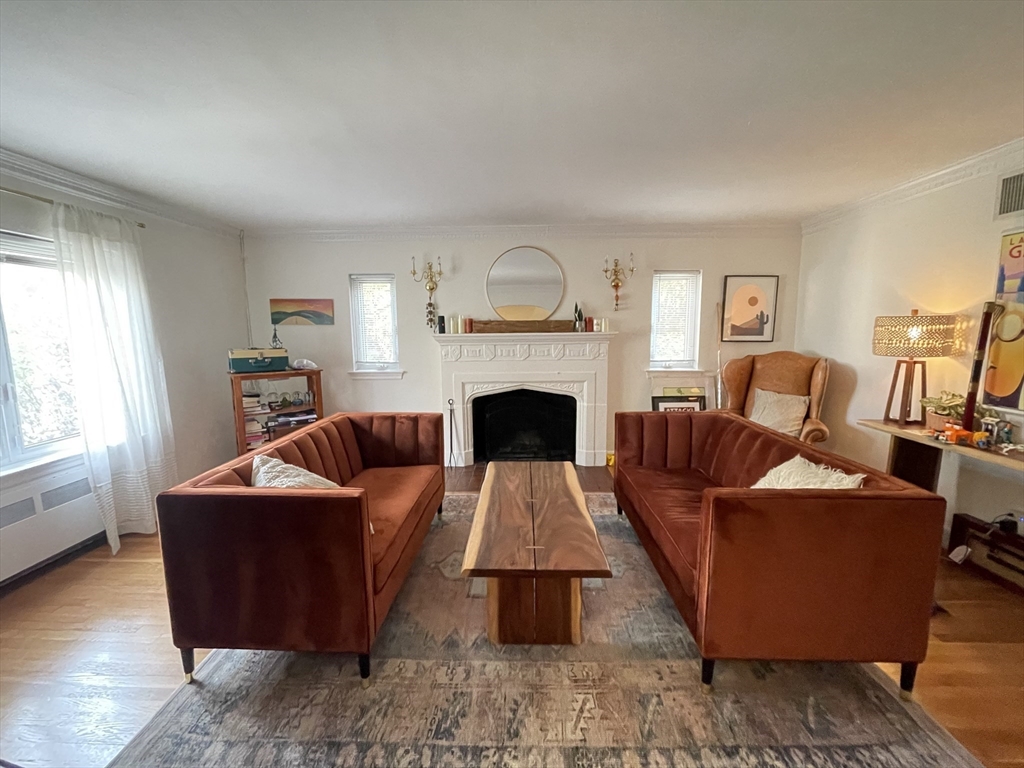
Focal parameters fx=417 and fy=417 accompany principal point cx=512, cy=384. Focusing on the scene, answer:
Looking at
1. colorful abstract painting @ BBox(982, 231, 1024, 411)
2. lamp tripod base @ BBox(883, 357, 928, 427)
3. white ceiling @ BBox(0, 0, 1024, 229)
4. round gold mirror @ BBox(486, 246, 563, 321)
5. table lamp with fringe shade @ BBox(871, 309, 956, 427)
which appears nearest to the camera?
white ceiling @ BBox(0, 0, 1024, 229)

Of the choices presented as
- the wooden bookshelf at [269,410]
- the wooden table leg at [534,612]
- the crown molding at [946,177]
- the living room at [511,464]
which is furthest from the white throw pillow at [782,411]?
the wooden bookshelf at [269,410]

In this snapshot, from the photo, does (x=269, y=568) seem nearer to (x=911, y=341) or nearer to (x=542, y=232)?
(x=542, y=232)

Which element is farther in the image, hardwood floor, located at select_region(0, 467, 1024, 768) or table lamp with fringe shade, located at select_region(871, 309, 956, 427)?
table lamp with fringe shade, located at select_region(871, 309, 956, 427)

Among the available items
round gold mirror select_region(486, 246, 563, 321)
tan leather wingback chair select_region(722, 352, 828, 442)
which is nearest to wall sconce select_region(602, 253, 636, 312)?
round gold mirror select_region(486, 246, 563, 321)

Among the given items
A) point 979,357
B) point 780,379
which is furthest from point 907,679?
point 780,379

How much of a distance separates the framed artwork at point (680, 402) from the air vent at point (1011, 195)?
2414 millimetres

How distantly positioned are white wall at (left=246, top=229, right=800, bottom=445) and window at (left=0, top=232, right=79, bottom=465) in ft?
5.71

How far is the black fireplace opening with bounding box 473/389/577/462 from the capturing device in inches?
176

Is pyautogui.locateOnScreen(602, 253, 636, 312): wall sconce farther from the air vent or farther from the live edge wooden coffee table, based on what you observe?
the live edge wooden coffee table

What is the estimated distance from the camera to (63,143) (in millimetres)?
2213

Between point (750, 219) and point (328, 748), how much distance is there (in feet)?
15.5

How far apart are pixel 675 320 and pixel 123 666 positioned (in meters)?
4.68

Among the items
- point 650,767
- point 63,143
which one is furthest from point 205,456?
point 650,767

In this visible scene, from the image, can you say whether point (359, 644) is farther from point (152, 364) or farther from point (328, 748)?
point (152, 364)
